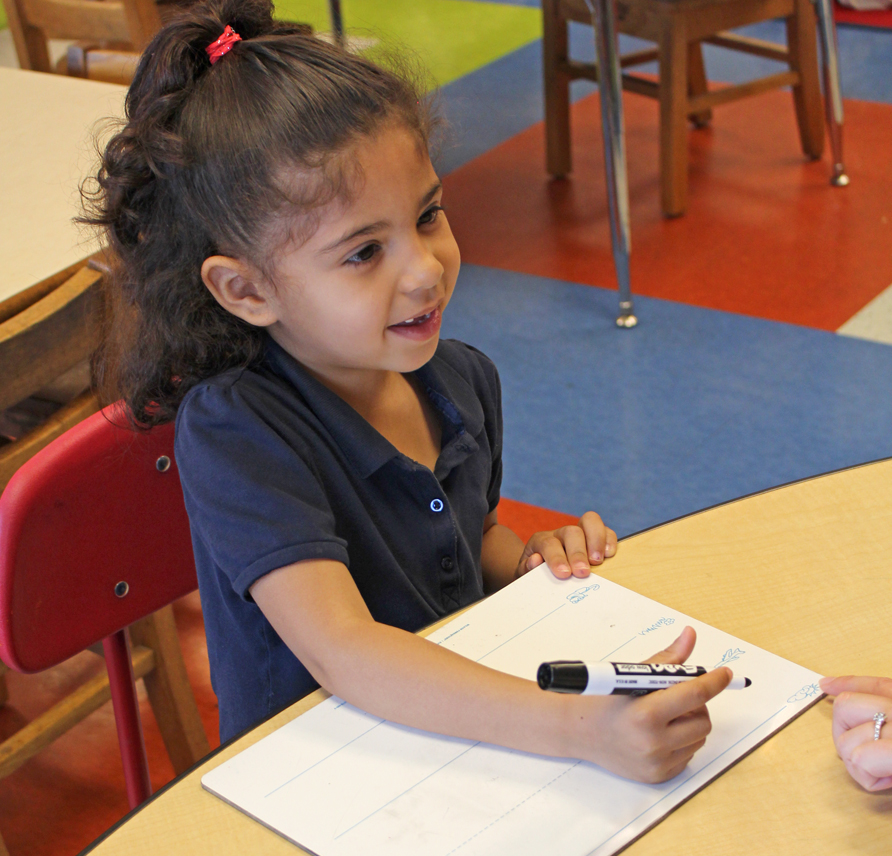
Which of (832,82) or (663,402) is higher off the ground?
(832,82)

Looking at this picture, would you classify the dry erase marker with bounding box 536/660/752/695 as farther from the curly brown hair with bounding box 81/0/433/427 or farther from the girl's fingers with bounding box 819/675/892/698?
the curly brown hair with bounding box 81/0/433/427

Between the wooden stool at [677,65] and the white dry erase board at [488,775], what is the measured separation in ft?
7.93

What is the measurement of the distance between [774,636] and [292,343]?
0.44 meters

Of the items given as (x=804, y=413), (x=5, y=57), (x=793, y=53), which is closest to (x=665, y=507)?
(x=804, y=413)

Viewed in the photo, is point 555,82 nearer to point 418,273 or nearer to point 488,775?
point 418,273

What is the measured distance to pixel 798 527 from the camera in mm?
799

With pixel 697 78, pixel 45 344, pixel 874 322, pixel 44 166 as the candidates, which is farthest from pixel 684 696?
pixel 697 78

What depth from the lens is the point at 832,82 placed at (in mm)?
2766

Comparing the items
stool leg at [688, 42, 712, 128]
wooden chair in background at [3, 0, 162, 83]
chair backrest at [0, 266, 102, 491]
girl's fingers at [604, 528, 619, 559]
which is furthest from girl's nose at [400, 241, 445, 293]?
stool leg at [688, 42, 712, 128]

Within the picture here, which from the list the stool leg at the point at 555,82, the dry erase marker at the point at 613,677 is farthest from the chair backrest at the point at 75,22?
the dry erase marker at the point at 613,677

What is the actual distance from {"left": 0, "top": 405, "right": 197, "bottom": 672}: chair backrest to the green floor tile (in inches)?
140

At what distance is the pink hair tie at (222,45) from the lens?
2.69 ft

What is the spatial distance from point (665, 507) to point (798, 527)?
117cm

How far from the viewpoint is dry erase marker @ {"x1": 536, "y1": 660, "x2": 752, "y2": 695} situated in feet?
1.80
